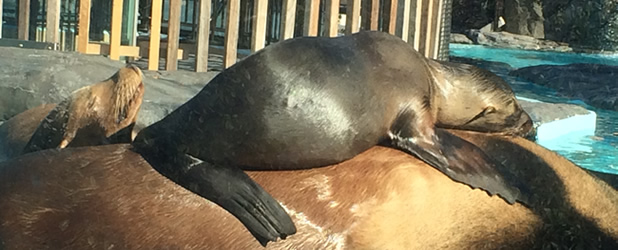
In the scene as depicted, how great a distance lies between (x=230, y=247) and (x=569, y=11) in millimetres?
27886

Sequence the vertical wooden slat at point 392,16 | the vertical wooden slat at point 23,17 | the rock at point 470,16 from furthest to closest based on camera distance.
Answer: the rock at point 470,16, the vertical wooden slat at point 392,16, the vertical wooden slat at point 23,17

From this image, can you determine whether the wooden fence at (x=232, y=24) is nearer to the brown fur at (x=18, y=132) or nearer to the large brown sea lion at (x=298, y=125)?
the brown fur at (x=18, y=132)

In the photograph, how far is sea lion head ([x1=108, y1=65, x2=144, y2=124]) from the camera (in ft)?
11.0

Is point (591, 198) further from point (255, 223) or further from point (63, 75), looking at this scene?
point (63, 75)

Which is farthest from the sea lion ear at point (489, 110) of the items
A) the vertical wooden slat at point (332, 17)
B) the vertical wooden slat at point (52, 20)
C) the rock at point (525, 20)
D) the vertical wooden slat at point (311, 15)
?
the rock at point (525, 20)

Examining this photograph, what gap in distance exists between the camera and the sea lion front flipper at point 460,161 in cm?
253

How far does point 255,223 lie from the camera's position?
222cm

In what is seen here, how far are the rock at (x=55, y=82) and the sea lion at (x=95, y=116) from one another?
0.78 metres

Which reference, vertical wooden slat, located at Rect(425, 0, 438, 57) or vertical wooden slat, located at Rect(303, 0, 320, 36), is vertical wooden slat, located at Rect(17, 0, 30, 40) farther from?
vertical wooden slat, located at Rect(425, 0, 438, 57)

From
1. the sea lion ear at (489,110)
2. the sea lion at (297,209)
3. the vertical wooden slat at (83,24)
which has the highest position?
the vertical wooden slat at (83,24)

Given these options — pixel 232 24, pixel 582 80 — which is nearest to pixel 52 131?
pixel 232 24

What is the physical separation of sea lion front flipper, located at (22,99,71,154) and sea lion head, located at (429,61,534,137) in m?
1.47

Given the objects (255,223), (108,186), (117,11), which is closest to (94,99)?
(108,186)

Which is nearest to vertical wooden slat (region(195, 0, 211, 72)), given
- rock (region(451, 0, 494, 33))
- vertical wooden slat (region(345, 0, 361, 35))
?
vertical wooden slat (region(345, 0, 361, 35))
